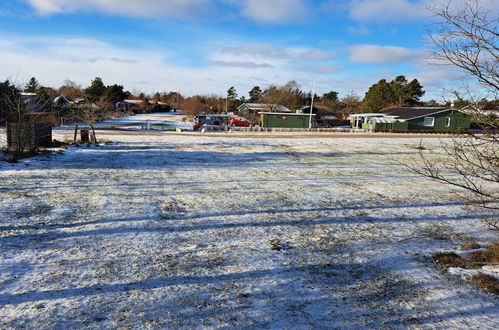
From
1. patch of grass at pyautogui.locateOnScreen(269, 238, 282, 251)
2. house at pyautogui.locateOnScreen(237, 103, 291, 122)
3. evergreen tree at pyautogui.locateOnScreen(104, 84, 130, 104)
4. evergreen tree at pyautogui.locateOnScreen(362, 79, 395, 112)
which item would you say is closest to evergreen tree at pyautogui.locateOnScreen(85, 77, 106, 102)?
evergreen tree at pyautogui.locateOnScreen(104, 84, 130, 104)

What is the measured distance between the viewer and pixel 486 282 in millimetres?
4734

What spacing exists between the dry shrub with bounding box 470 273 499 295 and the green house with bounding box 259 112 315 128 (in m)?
37.2

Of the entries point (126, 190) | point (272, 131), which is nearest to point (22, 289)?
point (126, 190)

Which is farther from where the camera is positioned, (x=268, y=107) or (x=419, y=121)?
(x=268, y=107)

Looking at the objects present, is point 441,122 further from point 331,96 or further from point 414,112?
point 331,96

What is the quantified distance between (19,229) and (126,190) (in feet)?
11.0

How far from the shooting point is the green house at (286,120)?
41438mm

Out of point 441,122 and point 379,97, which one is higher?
point 379,97

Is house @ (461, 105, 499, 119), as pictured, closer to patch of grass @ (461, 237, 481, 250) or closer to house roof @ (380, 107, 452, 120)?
patch of grass @ (461, 237, 481, 250)

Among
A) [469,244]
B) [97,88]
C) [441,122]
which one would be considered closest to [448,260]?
[469,244]

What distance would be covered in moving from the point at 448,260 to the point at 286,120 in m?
37.1

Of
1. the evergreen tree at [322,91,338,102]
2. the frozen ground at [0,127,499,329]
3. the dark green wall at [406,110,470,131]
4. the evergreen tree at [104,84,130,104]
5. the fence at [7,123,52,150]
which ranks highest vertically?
the evergreen tree at [322,91,338,102]

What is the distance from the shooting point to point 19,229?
6.10 metres

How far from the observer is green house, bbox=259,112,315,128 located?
41.4 metres
